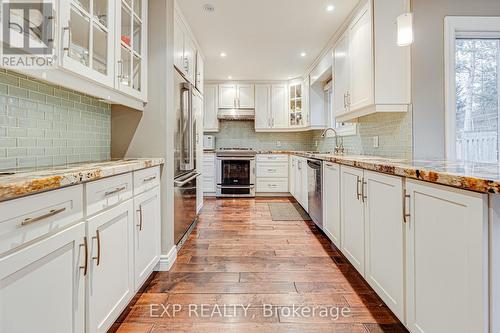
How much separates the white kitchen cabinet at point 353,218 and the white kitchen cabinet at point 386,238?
0.09 meters

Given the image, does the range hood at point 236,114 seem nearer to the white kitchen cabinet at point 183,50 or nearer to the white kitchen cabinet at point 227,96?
the white kitchen cabinet at point 227,96

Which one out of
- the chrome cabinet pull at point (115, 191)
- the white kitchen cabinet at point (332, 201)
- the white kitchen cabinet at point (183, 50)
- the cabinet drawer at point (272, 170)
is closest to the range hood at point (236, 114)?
the cabinet drawer at point (272, 170)

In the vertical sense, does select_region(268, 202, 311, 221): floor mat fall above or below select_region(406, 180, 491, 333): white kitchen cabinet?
below

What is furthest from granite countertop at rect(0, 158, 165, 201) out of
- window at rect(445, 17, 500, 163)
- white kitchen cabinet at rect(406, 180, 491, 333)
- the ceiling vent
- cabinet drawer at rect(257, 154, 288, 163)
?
cabinet drawer at rect(257, 154, 288, 163)

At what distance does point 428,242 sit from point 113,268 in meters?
1.46

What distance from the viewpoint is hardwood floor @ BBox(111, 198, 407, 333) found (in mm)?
1564

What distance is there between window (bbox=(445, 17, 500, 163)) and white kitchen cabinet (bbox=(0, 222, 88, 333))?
8.57ft

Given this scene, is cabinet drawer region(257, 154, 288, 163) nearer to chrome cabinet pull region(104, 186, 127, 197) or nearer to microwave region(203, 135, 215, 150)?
microwave region(203, 135, 215, 150)

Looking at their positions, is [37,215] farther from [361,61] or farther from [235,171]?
[235,171]

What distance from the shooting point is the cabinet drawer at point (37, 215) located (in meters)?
0.78

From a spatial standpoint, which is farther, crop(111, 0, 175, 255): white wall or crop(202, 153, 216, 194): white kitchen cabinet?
crop(202, 153, 216, 194): white kitchen cabinet

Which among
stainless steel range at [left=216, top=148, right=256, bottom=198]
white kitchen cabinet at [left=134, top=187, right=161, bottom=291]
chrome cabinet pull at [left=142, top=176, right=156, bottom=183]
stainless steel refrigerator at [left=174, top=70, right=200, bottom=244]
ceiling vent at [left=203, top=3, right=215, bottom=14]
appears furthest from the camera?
stainless steel range at [left=216, top=148, right=256, bottom=198]

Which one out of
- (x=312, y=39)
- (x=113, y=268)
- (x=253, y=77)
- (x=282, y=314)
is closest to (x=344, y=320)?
(x=282, y=314)

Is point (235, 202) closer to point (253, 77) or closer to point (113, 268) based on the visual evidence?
point (253, 77)
